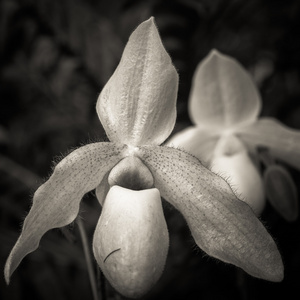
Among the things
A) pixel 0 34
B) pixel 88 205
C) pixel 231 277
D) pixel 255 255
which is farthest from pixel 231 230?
pixel 0 34

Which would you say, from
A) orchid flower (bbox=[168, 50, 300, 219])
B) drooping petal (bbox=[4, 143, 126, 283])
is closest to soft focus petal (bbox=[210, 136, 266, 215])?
orchid flower (bbox=[168, 50, 300, 219])

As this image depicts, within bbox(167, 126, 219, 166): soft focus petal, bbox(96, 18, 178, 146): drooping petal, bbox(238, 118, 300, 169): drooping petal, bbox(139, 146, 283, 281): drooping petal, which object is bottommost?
bbox(167, 126, 219, 166): soft focus petal

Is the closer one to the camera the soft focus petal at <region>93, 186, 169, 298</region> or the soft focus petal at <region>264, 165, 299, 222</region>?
the soft focus petal at <region>93, 186, 169, 298</region>

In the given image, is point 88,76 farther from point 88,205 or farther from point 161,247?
point 161,247

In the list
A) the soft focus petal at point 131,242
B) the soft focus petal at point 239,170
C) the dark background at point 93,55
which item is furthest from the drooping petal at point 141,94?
the dark background at point 93,55

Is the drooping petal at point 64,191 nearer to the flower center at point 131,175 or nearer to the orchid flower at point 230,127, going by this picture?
the flower center at point 131,175

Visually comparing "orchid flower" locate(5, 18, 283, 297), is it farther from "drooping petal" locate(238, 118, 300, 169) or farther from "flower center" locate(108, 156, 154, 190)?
"drooping petal" locate(238, 118, 300, 169)

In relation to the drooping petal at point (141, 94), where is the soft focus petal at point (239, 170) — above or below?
below
